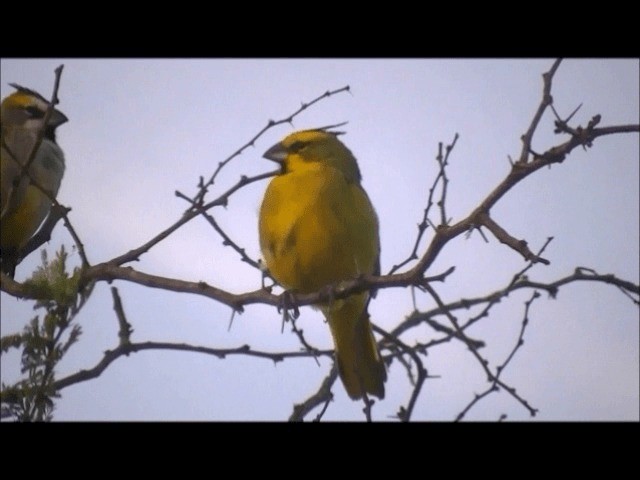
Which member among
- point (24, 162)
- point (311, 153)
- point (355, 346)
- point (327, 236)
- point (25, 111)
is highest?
point (25, 111)

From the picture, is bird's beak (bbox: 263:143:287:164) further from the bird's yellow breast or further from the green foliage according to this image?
the green foliage

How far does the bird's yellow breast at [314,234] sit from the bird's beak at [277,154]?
10.1 inches

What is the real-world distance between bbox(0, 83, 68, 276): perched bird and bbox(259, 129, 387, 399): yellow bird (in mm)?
954

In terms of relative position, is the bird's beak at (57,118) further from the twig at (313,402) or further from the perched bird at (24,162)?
the twig at (313,402)

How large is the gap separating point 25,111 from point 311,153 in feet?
4.25

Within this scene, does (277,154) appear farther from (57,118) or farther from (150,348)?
(150,348)

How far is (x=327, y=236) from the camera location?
3.44 m

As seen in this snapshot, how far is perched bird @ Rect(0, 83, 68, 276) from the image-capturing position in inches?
137

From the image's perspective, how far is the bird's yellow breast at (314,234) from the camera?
3.44 metres

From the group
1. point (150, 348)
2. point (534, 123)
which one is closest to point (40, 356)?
point (150, 348)

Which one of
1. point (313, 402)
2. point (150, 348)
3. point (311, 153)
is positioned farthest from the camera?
point (311, 153)

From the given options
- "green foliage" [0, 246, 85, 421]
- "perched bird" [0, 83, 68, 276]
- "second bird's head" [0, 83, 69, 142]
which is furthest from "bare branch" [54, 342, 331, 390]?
"second bird's head" [0, 83, 69, 142]

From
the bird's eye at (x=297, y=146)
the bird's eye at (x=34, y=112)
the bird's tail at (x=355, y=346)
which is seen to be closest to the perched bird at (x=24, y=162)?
the bird's eye at (x=34, y=112)
